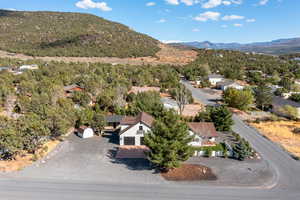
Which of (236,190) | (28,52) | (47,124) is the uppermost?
(28,52)

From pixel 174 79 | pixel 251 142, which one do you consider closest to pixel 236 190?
pixel 251 142

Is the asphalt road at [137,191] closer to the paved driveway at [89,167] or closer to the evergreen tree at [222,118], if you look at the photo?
the paved driveway at [89,167]

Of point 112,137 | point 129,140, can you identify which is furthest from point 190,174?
point 112,137

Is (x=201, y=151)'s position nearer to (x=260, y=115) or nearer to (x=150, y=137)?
(x=150, y=137)

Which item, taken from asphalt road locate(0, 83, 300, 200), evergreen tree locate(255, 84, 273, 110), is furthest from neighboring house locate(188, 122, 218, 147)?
evergreen tree locate(255, 84, 273, 110)

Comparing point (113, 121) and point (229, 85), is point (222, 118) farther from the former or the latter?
point (229, 85)

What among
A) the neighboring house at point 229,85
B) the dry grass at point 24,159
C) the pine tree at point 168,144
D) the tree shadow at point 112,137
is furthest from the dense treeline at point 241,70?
the dry grass at point 24,159
